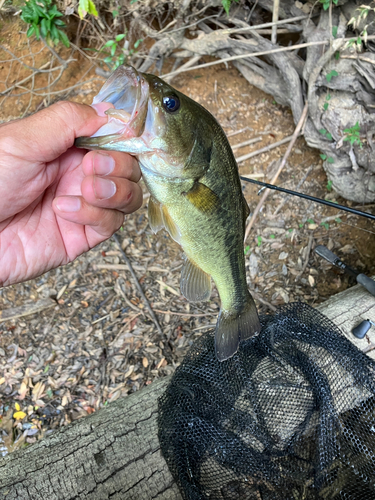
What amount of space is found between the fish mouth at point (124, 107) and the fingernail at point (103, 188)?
20 cm

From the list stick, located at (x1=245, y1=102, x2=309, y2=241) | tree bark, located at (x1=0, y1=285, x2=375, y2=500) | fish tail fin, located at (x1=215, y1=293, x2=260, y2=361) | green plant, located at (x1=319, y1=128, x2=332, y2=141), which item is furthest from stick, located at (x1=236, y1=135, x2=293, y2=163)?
tree bark, located at (x1=0, y1=285, x2=375, y2=500)

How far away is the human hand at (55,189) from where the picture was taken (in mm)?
1534

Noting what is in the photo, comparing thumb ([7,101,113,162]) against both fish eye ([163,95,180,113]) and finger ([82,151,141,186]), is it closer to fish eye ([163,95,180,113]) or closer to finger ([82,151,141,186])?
finger ([82,151,141,186])

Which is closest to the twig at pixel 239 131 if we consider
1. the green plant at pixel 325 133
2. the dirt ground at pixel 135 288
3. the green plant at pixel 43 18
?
the dirt ground at pixel 135 288

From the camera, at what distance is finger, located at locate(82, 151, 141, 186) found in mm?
1628

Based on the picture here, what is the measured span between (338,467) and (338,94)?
372 centimetres

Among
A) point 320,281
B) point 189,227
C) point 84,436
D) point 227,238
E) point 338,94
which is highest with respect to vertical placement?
point 189,227

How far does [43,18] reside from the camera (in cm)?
388

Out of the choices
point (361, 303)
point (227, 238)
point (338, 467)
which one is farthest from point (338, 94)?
point (338, 467)

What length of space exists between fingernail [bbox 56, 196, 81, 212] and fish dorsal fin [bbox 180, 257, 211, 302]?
698 mm

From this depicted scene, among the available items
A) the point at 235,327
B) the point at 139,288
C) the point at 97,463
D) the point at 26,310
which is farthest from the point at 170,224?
the point at 26,310

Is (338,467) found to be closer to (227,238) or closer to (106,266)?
(227,238)

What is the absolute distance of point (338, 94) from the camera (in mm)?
3891

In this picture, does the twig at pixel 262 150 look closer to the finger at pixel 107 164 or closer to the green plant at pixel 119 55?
the green plant at pixel 119 55
